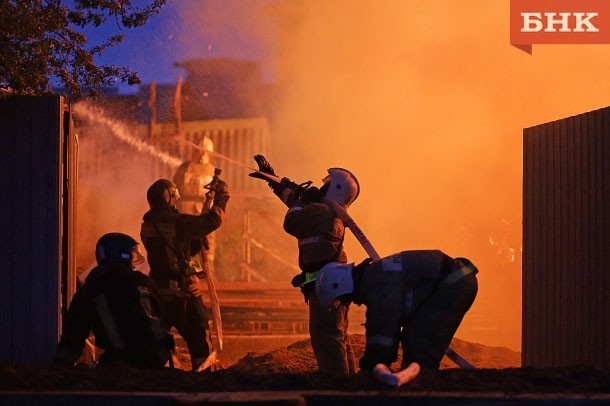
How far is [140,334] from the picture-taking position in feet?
21.5

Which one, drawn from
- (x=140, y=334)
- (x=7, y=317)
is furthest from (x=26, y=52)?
(x=140, y=334)

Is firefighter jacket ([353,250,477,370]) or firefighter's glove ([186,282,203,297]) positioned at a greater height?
firefighter jacket ([353,250,477,370])

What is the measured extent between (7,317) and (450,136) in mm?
12974

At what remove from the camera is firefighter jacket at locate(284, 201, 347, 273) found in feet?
27.0

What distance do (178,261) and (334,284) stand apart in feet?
11.6

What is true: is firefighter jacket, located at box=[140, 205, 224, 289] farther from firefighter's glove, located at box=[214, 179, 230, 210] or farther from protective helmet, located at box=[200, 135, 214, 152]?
protective helmet, located at box=[200, 135, 214, 152]

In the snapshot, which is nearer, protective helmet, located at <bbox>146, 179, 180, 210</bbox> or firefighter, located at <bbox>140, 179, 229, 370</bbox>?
firefighter, located at <bbox>140, 179, 229, 370</bbox>

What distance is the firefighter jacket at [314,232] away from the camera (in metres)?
8.24

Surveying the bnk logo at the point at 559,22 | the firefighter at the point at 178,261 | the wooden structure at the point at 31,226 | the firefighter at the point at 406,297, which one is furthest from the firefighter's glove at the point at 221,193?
the bnk logo at the point at 559,22

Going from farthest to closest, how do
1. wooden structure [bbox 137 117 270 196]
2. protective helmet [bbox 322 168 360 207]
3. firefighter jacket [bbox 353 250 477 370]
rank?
wooden structure [bbox 137 117 270 196] < protective helmet [bbox 322 168 360 207] < firefighter jacket [bbox 353 250 477 370]

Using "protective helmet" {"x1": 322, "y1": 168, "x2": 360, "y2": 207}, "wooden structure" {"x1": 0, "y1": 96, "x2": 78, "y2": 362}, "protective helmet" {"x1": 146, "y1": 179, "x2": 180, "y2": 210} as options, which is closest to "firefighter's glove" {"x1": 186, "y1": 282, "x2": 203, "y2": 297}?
"protective helmet" {"x1": 146, "y1": 179, "x2": 180, "y2": 210}

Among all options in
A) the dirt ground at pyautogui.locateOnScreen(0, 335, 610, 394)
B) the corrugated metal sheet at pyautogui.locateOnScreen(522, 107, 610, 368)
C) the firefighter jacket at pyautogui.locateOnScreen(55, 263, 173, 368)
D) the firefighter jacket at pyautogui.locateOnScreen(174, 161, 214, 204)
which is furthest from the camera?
the firefighter jacket at pyautogui.locateOnScreen(174, 161, 214, 204)

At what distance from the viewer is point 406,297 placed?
632 cm

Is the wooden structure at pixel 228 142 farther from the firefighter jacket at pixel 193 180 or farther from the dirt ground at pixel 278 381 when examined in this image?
the dirt ground at pixel 278 381
